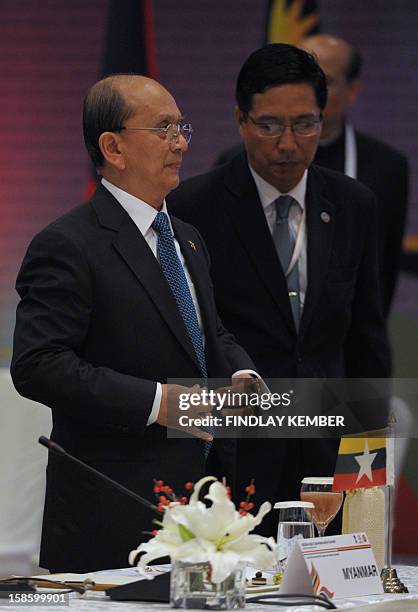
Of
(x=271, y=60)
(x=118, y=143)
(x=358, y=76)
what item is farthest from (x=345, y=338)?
(x=358, y=76)

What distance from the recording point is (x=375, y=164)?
180 inches

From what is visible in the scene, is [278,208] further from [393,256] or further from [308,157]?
[393,256]

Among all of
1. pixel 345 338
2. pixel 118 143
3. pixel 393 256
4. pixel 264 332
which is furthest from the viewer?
pixel 393 256

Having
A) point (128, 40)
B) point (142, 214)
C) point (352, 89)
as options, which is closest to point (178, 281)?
point (142, 214)

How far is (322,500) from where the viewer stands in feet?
7.72

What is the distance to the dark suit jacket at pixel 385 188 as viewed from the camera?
4449mm

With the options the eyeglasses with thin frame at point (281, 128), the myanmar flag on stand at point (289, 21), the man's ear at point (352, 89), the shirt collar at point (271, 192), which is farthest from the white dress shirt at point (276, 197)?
the myanmar flag on stand at point (289, 21)

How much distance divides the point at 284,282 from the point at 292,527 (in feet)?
3.76

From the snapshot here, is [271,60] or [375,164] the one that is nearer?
[271,60]

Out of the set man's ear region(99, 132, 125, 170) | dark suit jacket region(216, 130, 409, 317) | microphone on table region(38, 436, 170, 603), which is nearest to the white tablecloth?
microphone on table region(38, 436, 170, 603)

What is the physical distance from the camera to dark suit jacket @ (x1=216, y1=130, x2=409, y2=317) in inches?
175

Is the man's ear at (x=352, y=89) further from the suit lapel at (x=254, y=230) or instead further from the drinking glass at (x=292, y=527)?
the drinking glass at (x=292, y=527)

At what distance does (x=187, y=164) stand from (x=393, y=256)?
3.46 ft

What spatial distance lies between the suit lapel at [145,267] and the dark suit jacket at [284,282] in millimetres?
577
